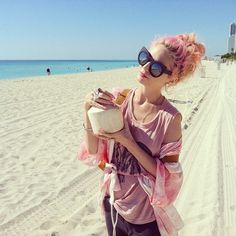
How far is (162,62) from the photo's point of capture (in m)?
1.68

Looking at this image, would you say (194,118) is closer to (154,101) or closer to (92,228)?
(92,228)

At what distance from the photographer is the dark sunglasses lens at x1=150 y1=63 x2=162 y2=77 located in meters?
1.67

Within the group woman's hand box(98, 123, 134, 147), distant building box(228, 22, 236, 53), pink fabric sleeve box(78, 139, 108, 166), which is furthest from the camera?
distant building box(228, 22, 236, 53)

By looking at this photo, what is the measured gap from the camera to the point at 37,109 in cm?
1060

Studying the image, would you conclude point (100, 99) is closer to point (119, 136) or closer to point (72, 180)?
point (119, 136)

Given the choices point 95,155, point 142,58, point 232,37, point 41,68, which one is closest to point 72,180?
point 95,155

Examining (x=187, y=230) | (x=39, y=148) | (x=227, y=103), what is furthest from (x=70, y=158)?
(x=227, y=103)

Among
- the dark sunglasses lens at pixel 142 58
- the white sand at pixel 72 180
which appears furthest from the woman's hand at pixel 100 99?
the white sand at pixel 72 180

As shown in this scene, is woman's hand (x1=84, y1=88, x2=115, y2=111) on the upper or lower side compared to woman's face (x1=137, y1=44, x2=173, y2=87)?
lower

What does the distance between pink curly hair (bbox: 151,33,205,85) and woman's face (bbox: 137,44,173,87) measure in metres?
0.02

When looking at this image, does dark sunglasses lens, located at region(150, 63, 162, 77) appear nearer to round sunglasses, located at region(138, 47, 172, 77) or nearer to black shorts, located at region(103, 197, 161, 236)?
round sunglasses, located at region(138, 47, 172, 77)

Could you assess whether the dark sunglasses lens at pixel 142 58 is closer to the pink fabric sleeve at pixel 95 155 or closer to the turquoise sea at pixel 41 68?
the pink fabric sleeve at pixel 95 155

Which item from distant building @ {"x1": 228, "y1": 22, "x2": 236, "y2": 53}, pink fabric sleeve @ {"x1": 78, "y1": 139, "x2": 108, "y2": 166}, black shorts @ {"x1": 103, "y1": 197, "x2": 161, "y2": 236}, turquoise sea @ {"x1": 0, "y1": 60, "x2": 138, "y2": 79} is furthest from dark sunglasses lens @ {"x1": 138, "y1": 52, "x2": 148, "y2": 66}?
distant building @ {"x1": 228, "y1": 22, "x2": 236, "y2": 53}

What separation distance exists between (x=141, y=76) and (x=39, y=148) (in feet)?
16.0
